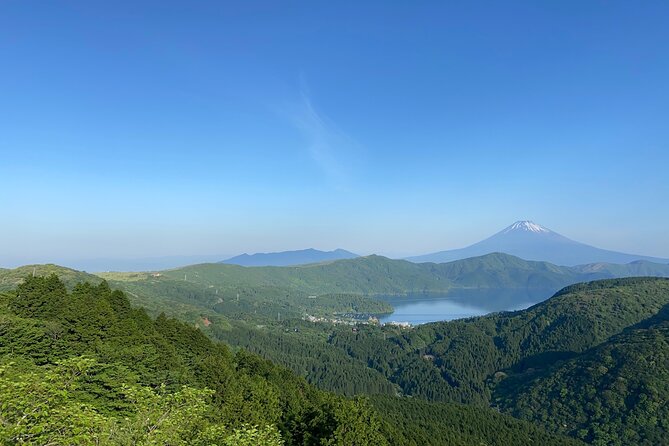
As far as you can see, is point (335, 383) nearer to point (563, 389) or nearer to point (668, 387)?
point (563, 389)

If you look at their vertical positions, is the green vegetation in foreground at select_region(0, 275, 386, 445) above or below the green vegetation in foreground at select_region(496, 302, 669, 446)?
above

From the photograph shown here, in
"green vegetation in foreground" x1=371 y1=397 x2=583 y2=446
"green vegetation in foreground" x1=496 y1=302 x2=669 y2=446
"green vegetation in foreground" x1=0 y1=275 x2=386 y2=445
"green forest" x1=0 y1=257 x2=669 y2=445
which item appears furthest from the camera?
Result: "green vegetation in foreground" x1=496 y1=302 x2=669 y2=446

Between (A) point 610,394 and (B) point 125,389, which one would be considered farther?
(A) point 610,394

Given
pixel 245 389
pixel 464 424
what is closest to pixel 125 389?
pixel 245 389

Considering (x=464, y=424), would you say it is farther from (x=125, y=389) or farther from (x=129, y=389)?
(x=129, y=389)

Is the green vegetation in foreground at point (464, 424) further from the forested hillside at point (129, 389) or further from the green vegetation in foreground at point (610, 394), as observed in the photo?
the forested hillside at point (129, 389)

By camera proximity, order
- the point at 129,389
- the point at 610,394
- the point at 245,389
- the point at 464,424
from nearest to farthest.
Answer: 1. the point at 129,389
2. the point at 245,389
3. the point at 464,424
4. the point at 610,394

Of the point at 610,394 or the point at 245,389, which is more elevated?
the point at 245,389

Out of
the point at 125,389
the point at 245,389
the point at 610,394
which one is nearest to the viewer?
the point at 125,389

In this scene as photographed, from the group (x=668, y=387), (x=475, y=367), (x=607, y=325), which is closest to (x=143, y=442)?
(x=668, y=387)

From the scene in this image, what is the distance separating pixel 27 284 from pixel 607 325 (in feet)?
761

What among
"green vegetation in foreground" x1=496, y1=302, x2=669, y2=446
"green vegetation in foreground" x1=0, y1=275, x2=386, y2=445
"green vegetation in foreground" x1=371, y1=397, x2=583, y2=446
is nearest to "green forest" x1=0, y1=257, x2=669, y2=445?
"green vegetation in foreground" x1=0, y1=275, x2=386, y2=445

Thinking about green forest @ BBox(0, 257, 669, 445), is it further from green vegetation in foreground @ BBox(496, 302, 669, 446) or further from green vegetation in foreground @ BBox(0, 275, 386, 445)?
green vegetation in foreground @ BBox(496, 302, 669, 446)

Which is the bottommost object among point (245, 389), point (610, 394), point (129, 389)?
point (610, 394)
